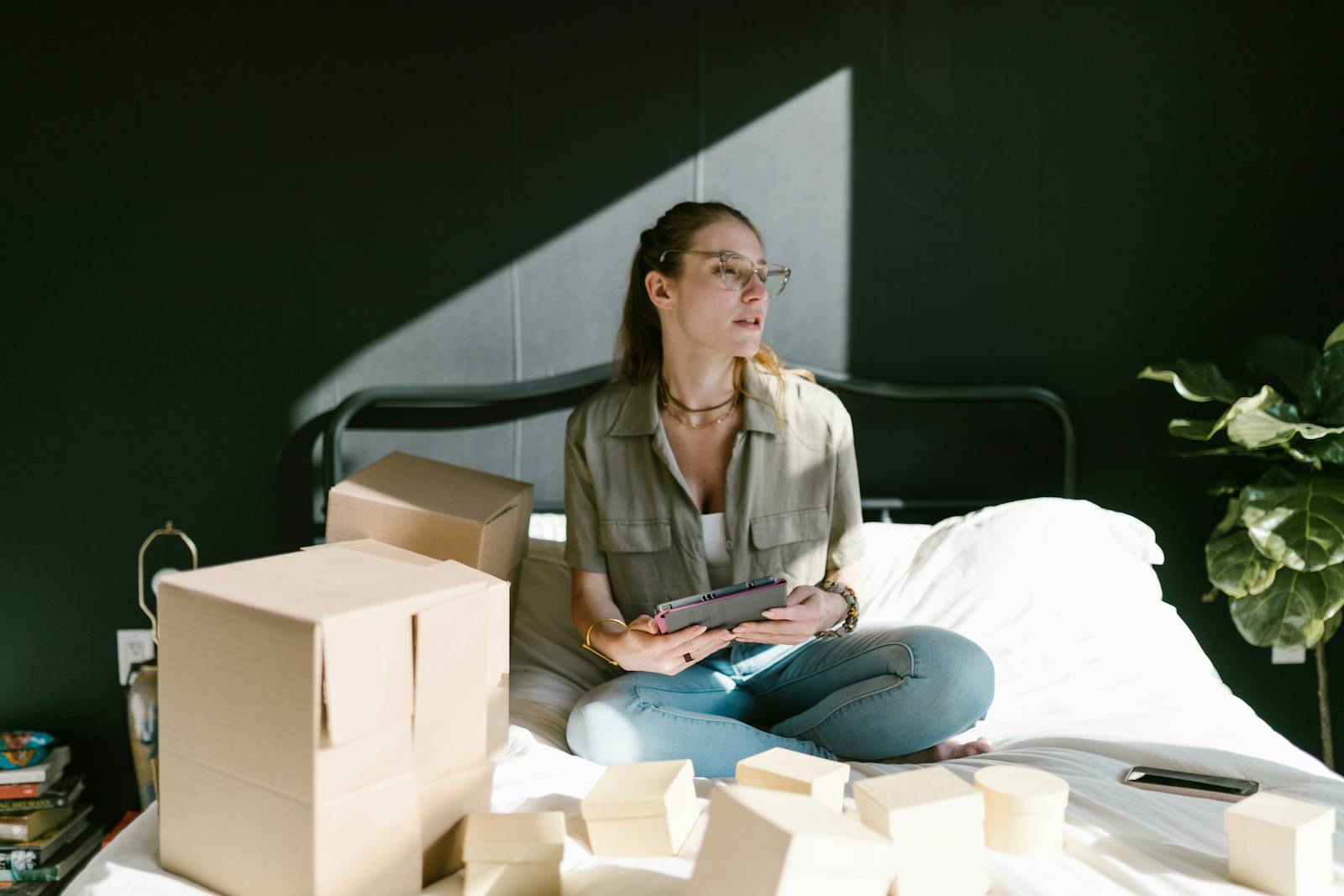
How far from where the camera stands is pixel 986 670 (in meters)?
1.58

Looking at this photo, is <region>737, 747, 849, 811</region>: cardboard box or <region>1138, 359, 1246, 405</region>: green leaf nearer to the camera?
<region>737, 747, 849, 811</region>: cardboard box

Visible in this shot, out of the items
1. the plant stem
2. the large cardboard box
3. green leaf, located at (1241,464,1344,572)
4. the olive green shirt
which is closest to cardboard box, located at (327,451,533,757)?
the large cardboard box

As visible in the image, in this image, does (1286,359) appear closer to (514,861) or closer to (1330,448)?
(1330,448)

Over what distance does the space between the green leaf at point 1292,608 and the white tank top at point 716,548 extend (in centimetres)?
114

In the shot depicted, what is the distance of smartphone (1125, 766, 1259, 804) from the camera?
1277mm

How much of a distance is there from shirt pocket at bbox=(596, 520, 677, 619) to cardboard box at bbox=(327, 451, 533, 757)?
17 cm

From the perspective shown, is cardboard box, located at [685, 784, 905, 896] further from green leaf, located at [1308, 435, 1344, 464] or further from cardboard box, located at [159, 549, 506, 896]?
green leaf, located at [1308, 435, 1344, 464]

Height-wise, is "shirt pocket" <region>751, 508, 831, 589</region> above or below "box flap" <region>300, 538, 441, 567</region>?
below

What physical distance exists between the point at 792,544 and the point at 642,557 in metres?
0.26

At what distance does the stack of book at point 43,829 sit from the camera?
2.06m

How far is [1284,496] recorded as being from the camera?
82.0 inches

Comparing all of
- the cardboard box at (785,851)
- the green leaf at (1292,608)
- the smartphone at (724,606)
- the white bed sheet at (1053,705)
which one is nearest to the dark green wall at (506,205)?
the green leaf at (1292,608)

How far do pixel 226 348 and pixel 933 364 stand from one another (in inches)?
64.1

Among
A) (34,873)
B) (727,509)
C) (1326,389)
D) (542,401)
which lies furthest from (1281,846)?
(34,873)
